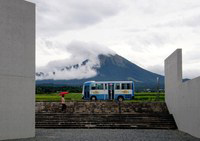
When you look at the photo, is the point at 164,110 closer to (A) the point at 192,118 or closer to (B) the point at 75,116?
(B) the point at 75,116

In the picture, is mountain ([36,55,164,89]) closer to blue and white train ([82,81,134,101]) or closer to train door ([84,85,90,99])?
train door ([84,85,90,99])

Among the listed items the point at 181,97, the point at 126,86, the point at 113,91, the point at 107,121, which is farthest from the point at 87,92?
the point at 181,97

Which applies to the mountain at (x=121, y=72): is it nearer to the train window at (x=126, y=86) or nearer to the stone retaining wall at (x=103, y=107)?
the train window at (x=126, y=86)
